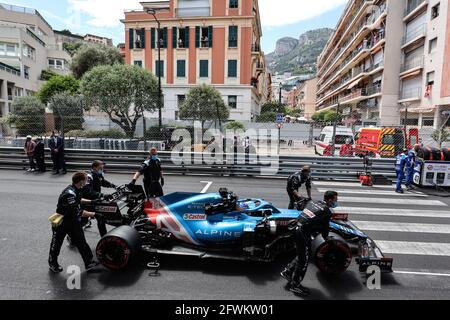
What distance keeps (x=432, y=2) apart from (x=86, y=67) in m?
41.7

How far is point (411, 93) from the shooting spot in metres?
35.4

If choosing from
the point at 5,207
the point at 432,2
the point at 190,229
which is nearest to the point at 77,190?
the point at 190,229

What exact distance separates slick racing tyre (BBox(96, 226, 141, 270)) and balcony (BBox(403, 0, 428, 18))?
125 ft

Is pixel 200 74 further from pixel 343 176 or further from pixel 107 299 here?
pixel 107 299

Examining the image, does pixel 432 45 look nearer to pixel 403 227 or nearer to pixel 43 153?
pixel 403 227

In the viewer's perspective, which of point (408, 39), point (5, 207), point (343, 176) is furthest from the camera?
point (408, 39)

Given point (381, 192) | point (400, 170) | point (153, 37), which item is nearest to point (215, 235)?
point (381, 192)

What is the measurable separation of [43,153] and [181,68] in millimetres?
30772

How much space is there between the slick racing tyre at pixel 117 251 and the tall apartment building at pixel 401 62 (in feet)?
80.5

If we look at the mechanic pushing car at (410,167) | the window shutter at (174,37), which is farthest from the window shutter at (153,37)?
the mechanic pushing car at (410,167)

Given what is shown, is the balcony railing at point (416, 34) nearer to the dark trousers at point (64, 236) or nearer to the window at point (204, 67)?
the window at point (204, 67)

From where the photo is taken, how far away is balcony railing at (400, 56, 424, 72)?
3238 centimetres

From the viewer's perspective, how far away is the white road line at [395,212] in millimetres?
8016

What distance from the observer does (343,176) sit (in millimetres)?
12602
